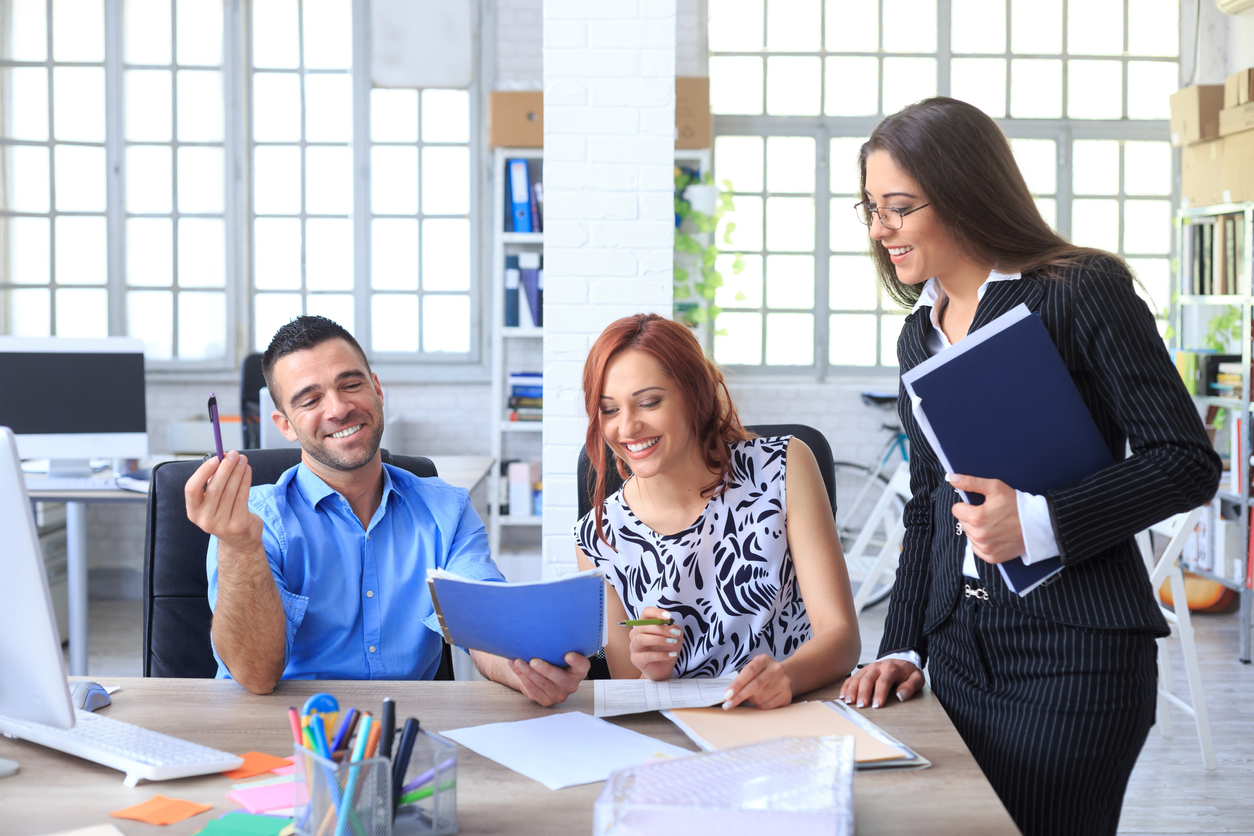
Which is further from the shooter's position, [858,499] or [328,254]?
[328,254]

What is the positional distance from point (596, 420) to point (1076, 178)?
4596 millimetres

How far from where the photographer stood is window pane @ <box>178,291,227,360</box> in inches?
208

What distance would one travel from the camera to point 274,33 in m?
5.21

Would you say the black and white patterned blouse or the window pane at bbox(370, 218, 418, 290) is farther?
the window pane at bbox(370, 218, 418, 290)

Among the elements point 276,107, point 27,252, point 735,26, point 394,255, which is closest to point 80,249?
point 27,252

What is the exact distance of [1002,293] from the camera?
1339 millimetres

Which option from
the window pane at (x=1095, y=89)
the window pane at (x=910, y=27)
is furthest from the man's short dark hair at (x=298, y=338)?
the window pane at (x=1095, y=89)

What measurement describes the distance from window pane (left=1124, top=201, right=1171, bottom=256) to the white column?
145 inches

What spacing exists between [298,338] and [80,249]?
409cm

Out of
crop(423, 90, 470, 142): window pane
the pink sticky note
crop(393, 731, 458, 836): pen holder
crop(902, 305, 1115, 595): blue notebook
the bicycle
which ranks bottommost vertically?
the bicycle

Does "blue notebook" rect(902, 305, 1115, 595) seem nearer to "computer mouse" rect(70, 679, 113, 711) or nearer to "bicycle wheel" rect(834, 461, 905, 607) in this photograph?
"computer mouse" rect(70, 679, 113, 711)

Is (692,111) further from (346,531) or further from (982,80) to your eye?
(346,531)

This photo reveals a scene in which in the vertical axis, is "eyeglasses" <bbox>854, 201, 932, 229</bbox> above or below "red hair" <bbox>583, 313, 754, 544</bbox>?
above

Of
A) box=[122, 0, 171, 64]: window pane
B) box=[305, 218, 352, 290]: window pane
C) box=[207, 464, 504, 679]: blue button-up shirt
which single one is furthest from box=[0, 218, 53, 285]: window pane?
box=[207, 464, 504, 679]: blue button-up shirt
